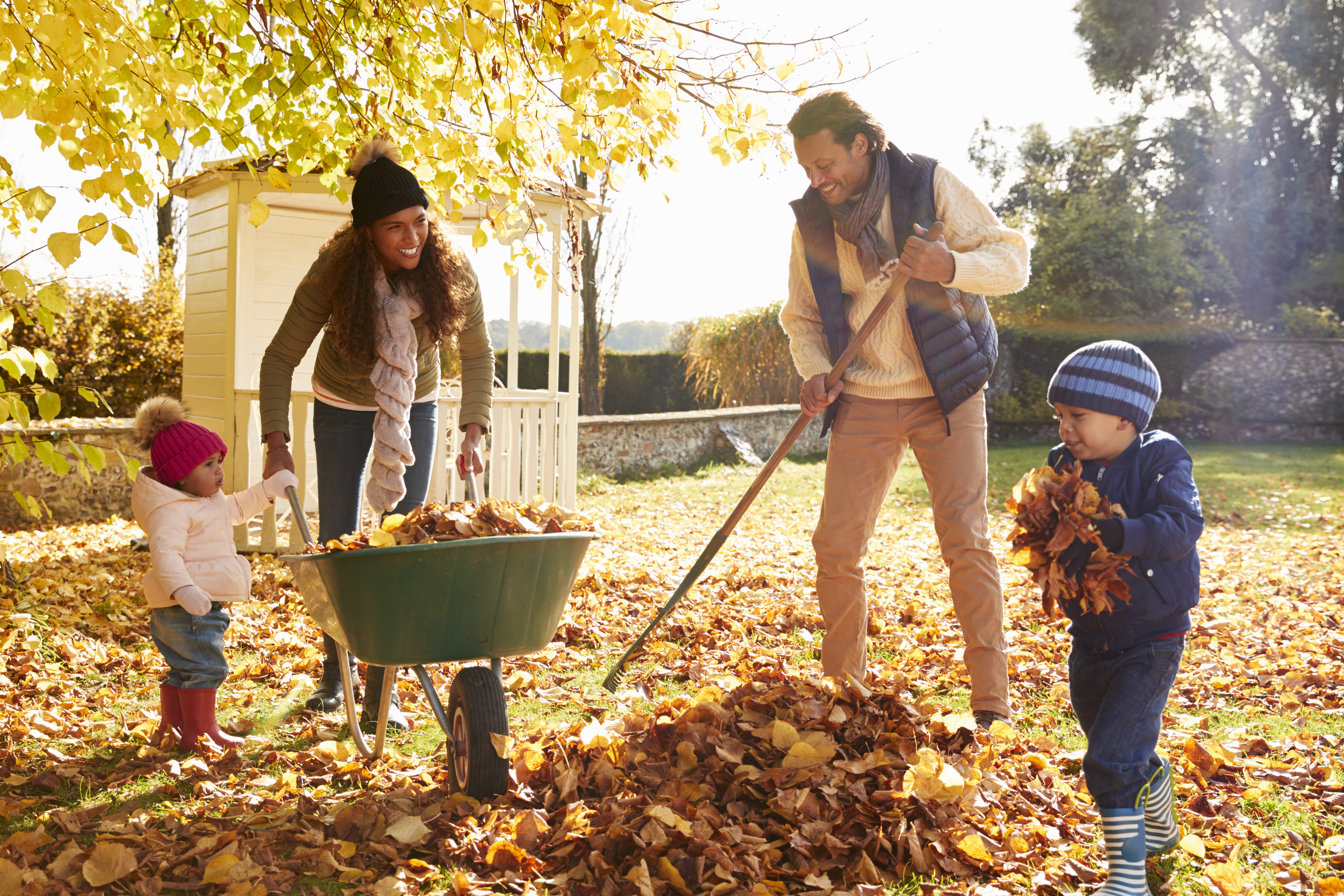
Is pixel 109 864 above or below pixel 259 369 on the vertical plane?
below

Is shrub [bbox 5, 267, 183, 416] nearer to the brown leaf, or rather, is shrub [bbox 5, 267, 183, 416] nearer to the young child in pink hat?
the young child in pink hat

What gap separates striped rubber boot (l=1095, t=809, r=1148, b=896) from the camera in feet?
6.53

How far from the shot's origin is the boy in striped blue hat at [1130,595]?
2.00 m

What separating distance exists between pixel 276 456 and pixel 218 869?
1216 millimetres

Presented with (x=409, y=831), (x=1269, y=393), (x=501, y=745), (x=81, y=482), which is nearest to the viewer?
(x=409, y=831)

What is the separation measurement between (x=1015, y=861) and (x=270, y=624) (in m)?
3.84

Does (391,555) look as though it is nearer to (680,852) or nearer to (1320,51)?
(680,852)

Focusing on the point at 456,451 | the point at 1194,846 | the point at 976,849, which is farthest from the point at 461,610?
the point at 456,451

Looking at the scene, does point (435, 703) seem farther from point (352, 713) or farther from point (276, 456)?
point (276, 456)

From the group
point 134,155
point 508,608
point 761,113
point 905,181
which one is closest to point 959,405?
point 905,181


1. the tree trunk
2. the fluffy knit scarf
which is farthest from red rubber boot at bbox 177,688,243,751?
the tree trunk

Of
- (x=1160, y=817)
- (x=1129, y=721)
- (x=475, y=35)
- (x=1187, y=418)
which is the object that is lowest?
(x=1160, y=817)

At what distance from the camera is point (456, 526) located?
2.43 metres

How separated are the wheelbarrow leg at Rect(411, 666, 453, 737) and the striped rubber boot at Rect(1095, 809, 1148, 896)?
5.04ft
